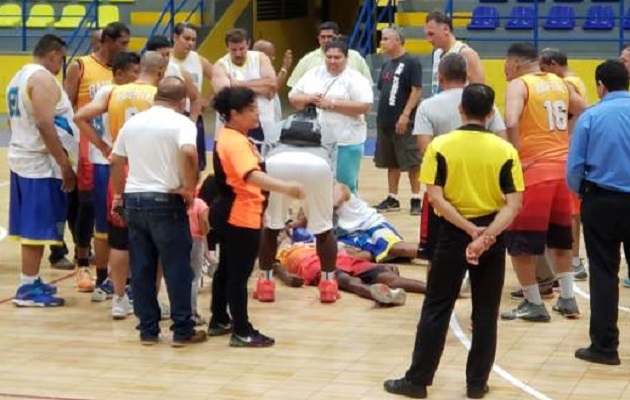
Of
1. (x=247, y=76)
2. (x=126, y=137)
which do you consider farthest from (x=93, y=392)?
(x=247, y=76)

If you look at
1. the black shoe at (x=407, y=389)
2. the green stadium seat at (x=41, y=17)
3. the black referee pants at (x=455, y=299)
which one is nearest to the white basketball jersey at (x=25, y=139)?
the black shoe at (x=407, y=389)

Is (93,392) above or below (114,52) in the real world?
below

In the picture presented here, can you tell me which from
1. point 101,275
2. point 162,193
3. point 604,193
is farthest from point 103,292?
point 604,193

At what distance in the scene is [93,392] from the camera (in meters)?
7.28

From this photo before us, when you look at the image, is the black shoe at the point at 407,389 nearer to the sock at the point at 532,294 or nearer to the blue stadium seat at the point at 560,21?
the sock at the point at 532,294

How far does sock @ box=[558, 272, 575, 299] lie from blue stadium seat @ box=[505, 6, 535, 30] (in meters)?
12.3

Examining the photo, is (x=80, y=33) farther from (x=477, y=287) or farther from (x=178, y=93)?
(x=477, y=287)

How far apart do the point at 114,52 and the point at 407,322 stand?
9.40 ft

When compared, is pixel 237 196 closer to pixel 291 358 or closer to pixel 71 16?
pixel 291 358

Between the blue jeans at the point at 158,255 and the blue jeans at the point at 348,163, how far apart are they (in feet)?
9.94

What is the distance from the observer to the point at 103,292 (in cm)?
955

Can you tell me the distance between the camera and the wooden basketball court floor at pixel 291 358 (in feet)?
24.1

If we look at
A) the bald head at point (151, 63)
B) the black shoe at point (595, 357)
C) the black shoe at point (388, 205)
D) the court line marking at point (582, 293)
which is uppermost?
the bald head at point (151, 63)

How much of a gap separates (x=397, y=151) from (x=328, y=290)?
417 centimetres
